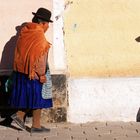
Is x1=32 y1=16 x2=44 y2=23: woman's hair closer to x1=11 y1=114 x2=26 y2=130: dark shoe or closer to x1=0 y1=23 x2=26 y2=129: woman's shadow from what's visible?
x1=0 y1=23 x2=26 y2=129: woman's shadow

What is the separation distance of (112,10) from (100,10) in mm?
182

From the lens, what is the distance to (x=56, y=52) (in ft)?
27.6

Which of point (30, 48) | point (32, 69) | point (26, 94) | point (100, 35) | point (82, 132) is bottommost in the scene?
point (82, 132)

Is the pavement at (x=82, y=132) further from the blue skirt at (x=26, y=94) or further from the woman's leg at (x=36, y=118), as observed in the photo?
the blue skirt at (x=26, y=94)

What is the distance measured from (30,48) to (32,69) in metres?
0.31

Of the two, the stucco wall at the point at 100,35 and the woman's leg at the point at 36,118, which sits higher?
the stucco wall at the point at 100,35

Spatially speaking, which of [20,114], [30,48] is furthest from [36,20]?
[20,114]

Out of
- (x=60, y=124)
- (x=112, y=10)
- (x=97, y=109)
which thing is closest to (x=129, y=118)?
(x=97, y=109)

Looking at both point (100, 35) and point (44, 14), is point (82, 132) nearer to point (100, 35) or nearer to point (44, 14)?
point (100, 35)

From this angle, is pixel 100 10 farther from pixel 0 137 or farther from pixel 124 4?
pixel 0 137

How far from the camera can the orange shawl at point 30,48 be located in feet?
25.1

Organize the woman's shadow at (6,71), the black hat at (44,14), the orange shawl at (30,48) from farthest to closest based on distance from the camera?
the woman's shadow at (6,71), the black hat at (44,14), the orange shawl at (30,48)

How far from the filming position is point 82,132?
796 centimetres

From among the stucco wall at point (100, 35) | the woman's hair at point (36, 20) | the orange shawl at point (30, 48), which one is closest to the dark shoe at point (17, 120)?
the orange shawl at point (30, 48)
